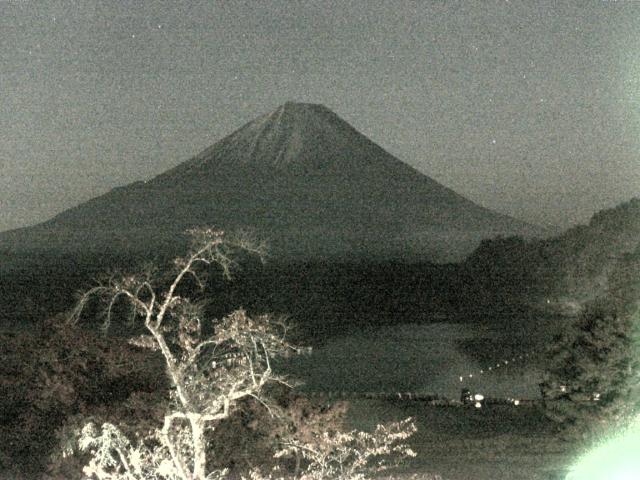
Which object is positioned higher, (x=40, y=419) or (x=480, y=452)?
(x=40, y=419)

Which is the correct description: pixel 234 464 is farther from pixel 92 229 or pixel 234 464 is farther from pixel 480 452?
pixel 92 229

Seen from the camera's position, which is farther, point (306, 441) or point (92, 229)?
point (92, 229)

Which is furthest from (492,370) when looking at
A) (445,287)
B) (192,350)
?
(445,287)

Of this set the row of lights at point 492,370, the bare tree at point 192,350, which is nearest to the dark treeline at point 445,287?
the row of lights at point 492,370

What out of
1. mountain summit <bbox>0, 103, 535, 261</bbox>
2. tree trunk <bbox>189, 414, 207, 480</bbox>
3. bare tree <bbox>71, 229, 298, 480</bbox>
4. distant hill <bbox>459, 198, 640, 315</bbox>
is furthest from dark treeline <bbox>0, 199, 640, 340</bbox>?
mountain summit <bbox>0, 103, 535, 261</bbox>

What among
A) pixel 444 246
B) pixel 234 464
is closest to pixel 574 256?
pixel 234 464

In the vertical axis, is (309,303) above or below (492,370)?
below

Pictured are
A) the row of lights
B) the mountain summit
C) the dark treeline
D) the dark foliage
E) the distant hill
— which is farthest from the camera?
the mountain summit

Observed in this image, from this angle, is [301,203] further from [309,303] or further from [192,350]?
[192,350]

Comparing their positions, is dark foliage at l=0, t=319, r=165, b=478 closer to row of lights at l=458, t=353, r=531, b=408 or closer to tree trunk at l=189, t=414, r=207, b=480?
tree trunk at l=189, t=414, r=207, b=480
